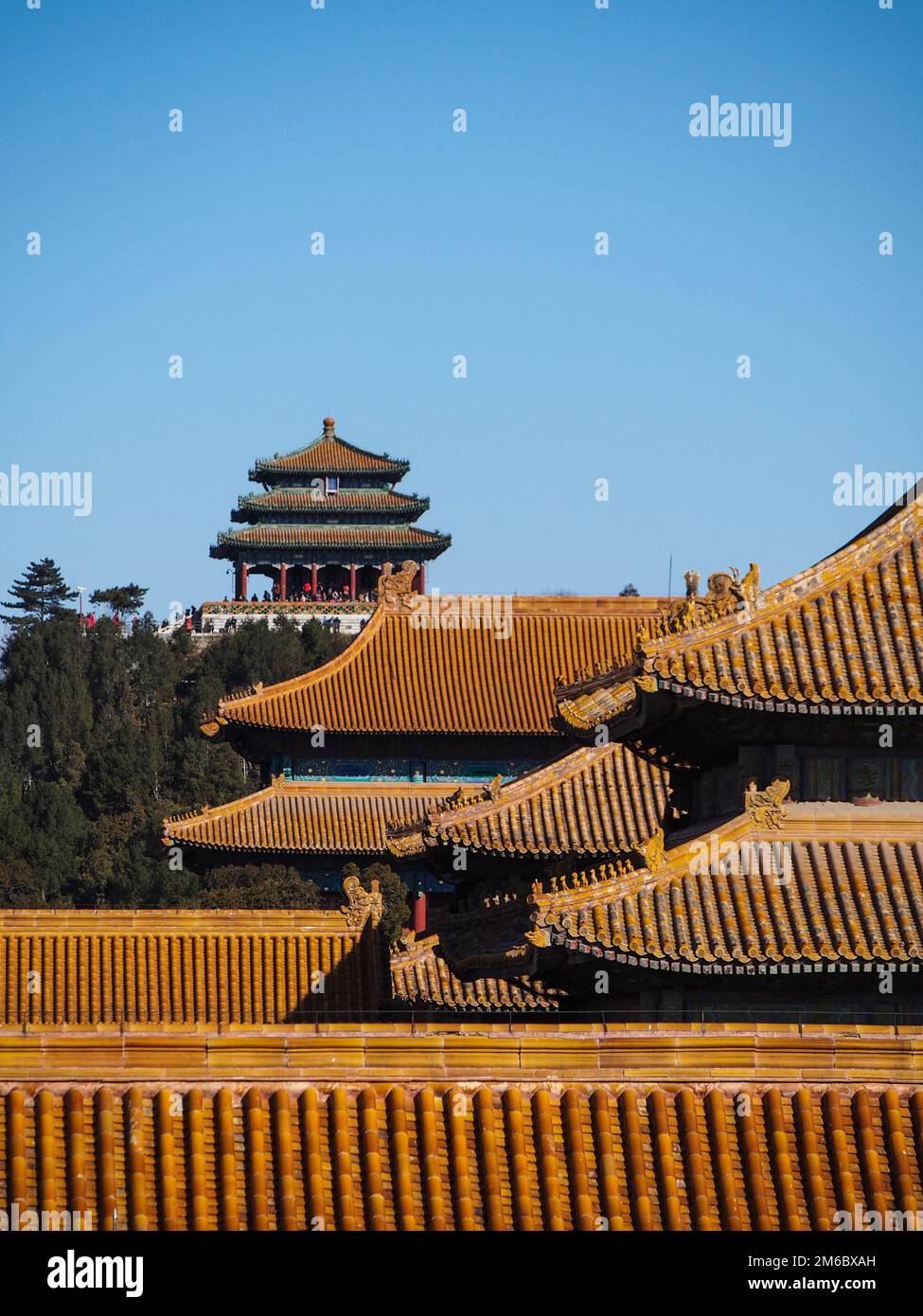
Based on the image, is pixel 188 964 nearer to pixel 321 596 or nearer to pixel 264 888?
pixel 264 888

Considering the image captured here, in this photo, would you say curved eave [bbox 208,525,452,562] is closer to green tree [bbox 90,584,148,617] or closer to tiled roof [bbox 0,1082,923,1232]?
green tree [bbox 90,584,148,617]

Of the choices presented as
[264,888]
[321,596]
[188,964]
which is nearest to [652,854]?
[188,964]

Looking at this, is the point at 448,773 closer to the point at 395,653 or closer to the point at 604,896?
the point at 395,653

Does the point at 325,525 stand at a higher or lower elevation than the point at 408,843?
higher

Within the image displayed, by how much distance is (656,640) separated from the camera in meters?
21.9

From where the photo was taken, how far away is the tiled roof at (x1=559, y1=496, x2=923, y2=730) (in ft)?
71.2

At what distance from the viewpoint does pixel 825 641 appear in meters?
22.6

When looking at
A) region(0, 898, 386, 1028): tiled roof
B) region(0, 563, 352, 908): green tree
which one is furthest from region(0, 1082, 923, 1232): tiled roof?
region(0, 563, 352, 908): green tree

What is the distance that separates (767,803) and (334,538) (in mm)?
88465

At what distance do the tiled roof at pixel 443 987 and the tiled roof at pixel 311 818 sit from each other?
704 inches

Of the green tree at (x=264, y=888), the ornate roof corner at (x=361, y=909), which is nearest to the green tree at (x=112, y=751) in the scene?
the green tree at (x=264, y=888)
